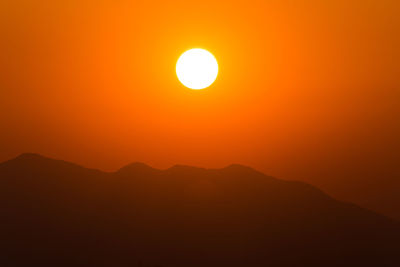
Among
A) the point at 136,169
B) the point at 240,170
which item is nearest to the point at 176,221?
the point at 136,169

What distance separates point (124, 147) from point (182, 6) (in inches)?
85.6

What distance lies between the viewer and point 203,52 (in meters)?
5.72

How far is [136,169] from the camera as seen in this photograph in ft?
19.0

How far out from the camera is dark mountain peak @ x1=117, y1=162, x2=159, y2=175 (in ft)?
19.0

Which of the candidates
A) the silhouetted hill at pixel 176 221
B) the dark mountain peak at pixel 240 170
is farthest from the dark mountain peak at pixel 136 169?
the dark mountain peak at pixel 240 170

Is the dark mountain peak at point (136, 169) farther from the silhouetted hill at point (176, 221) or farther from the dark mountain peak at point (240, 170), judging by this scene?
the dark mountain peak at point (240, 170)

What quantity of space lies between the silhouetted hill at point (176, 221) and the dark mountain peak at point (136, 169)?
0.01 metres

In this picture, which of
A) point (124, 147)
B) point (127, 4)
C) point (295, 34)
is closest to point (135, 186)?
point (124, 147)

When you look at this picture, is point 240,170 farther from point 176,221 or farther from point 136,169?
point 136,169

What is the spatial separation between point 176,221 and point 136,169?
3.07 ft

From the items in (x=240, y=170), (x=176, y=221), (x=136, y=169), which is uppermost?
(x=240, y=170)

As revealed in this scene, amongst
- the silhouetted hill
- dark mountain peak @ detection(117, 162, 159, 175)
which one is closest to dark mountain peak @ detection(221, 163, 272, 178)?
the silhouetted hill

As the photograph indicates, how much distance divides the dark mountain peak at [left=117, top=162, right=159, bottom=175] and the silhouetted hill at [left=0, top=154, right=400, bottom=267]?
0.05 ft

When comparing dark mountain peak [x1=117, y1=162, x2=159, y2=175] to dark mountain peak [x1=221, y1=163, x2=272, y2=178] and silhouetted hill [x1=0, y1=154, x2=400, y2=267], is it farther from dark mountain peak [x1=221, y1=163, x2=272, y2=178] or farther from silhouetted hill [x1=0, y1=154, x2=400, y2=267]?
dark mountain peak [x1=221, y1=163, x2=272, y2=178]
